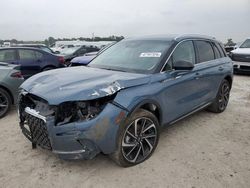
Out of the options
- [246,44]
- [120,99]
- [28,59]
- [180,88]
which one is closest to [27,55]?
[28,59]

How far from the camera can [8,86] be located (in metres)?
5.45

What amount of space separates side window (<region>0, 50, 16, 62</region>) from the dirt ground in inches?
175

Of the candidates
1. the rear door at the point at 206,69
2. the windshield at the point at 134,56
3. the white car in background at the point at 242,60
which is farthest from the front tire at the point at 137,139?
the white car in background at the point at 242,60

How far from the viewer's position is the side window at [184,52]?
3.96 m

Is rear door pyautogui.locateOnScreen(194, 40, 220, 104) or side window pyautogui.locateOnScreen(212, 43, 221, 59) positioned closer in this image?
rear door pyautogui.locateOnScreen(194, 40, 220, 104)

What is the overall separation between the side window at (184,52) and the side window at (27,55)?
6.22 meters

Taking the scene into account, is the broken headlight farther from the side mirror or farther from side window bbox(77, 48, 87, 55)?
side window bbox(77, 48, 87, 55)

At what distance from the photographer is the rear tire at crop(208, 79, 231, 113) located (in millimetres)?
5395

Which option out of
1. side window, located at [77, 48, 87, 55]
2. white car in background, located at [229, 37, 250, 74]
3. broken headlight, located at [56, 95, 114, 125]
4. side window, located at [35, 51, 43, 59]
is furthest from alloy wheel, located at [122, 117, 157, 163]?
side window, located at [77, 48, 87, 55]

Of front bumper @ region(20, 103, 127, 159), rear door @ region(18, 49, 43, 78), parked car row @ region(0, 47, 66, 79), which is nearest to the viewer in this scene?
front bumper @ region(20, 103, 127, 159)

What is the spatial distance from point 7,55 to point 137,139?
674 centimetres

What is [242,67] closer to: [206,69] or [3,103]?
[206,69]

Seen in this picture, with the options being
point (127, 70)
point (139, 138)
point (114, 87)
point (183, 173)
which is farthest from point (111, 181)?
point (127, 70)

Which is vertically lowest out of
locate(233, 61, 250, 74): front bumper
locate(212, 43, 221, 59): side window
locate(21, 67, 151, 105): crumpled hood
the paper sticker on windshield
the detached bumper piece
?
locate(233, 61, 250, 74): front bumper
